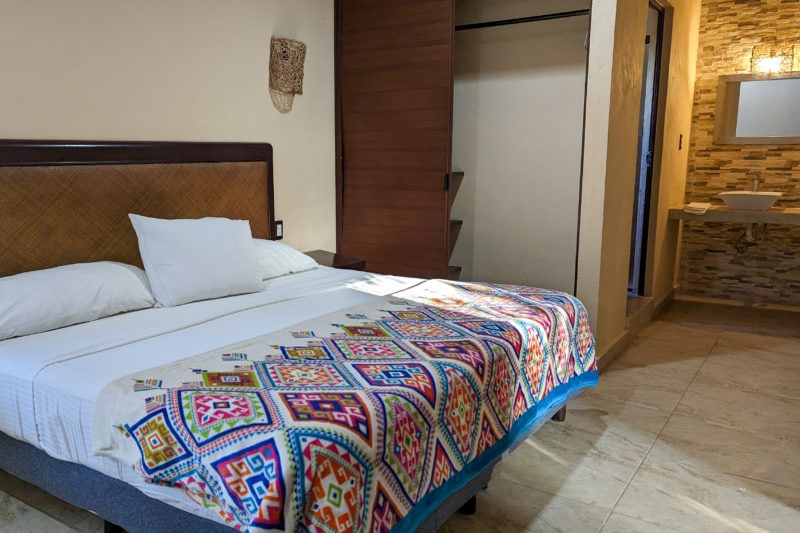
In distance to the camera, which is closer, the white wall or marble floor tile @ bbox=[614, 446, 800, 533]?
marble floor tile @ bbox=[614, 446, 800, 533]

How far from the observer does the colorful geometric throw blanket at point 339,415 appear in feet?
4.68

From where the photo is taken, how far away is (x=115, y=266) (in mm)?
2691

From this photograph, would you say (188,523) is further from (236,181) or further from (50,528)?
(236,181)

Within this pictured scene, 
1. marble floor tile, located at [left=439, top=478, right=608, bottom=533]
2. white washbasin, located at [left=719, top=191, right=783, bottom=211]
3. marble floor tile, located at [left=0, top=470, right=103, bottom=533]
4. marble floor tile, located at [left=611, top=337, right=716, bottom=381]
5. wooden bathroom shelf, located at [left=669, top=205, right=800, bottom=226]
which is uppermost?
white washbasin, located at [left=719, top=191, right=783, bottom=211]

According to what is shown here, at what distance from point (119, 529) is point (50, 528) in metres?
0.33

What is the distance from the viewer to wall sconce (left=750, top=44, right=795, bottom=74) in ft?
16.1

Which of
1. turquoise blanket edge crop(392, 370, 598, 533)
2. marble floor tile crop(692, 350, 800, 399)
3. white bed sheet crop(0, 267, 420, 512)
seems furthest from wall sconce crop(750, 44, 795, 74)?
white bed sheet crop(0, 267, 420, 512)

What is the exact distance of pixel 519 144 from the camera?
15.2 feet

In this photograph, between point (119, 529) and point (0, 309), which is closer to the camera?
point (119, 529)

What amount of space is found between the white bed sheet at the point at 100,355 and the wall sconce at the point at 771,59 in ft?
13.3

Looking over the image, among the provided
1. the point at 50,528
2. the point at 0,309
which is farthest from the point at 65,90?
the point at 50,528

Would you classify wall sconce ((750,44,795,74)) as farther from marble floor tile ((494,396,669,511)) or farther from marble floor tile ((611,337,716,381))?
marble floor tile ((494,396,669,511))

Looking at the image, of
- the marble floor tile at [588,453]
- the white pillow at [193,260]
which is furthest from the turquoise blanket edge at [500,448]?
the white pillow at [193,260]

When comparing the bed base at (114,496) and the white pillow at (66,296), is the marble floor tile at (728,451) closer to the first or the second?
the bed base at (114,496)
